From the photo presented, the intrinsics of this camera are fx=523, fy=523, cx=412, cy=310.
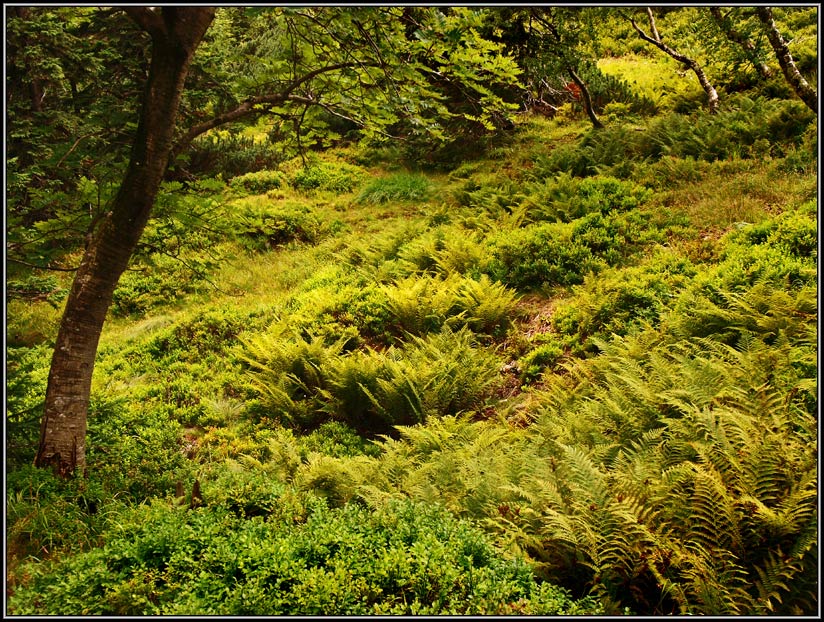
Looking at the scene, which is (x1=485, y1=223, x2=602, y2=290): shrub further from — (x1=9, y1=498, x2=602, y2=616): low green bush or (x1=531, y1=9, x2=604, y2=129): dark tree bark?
(x1=9, y1=498, x2=602, y2=616): low green bush

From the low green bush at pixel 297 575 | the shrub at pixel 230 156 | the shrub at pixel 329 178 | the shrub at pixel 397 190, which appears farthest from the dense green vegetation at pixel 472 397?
the shrub at pixel 230 156

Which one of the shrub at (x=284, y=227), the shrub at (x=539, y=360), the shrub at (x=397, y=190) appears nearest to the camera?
the shrub at (x=539, y=360)

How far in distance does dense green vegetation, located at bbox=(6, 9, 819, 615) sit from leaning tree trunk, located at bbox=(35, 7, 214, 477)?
39 centimetres

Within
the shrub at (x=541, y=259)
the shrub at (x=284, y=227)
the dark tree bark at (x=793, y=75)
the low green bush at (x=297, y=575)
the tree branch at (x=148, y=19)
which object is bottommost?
the low green bush at (x=297, y=575)

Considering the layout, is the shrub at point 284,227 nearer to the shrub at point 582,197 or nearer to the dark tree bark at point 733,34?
the shrub at point 582,197

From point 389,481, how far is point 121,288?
9559mm

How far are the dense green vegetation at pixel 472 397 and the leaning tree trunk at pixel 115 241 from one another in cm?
39

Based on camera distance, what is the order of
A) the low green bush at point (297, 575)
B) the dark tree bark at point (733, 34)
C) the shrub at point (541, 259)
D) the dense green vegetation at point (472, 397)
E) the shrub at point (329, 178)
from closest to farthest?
the low green bush at point (297, 575) → the dense green vegetation at point (472, 397) → the shrub at point (541, 259) → the dark tree bark at point (733, 34) → the shrub at point (329, 178)

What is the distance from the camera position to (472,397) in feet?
22.8

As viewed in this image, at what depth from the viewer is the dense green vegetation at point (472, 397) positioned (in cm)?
317

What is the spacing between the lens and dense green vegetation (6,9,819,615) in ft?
10.4

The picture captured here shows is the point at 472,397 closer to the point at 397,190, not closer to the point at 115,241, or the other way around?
the point at 115,241

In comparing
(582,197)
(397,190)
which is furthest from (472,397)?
(397,190)

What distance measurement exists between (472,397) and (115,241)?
177 inches
